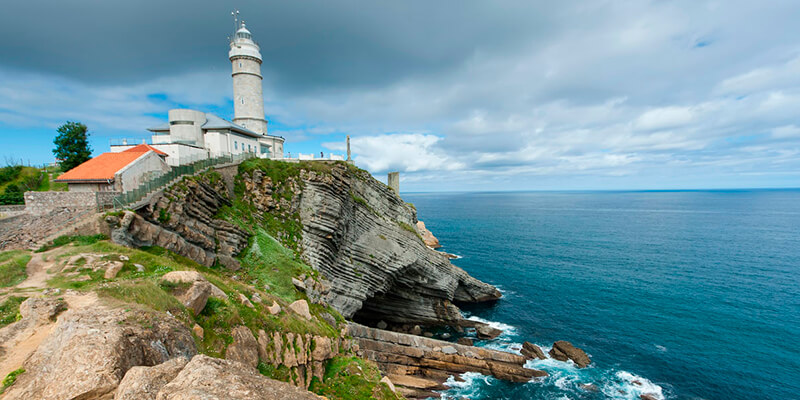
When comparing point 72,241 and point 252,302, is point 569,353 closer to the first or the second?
point 252,302

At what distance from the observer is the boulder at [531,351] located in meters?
33.4

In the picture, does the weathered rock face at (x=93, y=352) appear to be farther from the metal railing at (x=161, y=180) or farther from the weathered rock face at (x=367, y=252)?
the weathered rock face at (x=367, y=252)

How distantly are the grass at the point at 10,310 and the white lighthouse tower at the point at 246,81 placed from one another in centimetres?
4286

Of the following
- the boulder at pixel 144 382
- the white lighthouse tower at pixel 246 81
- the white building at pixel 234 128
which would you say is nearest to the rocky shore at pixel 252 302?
the boulder at pixel 144 382

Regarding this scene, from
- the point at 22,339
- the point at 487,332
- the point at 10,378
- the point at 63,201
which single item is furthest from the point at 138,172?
the point at 487,332

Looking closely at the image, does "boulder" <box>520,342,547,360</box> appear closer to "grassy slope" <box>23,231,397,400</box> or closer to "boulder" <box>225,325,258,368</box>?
"grassy slope" <box>23,231,397,400</box>

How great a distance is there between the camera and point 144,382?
20.4 feet

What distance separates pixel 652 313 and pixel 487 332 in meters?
22.2

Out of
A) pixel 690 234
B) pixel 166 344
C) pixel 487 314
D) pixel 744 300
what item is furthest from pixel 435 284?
pixel 690 234

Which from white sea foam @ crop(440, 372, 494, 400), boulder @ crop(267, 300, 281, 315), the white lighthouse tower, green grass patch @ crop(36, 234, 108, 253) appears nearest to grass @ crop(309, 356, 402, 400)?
boulder @ crop(267, 300, 281, 315)

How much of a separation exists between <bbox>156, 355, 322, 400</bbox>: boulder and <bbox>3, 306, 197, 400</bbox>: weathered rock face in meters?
1.71

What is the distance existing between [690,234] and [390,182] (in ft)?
290

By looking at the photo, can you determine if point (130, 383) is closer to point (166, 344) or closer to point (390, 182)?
point (166, 344)

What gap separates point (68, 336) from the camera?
7.39m
